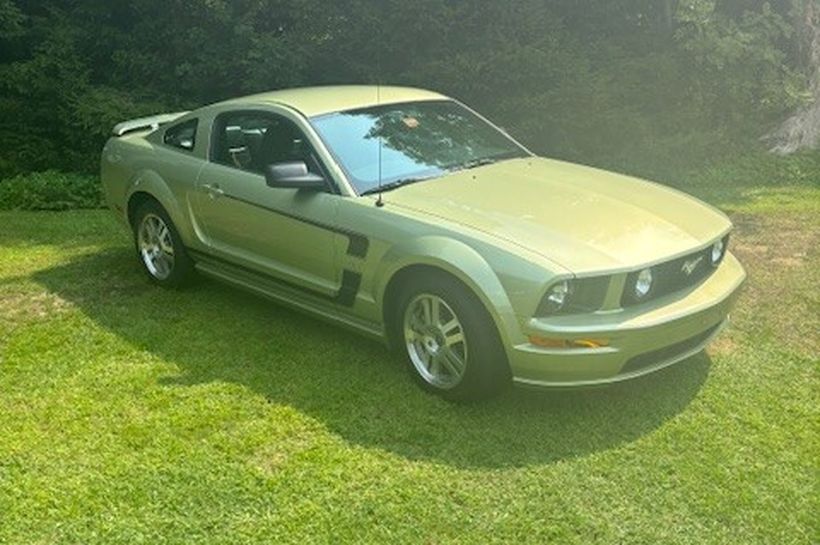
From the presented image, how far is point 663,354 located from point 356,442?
1.54 m

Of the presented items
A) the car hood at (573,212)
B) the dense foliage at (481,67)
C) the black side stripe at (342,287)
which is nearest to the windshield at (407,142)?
the car hood at (573,212)

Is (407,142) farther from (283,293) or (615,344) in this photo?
(615,344)

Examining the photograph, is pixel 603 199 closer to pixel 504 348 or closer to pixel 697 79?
pixel 504 348

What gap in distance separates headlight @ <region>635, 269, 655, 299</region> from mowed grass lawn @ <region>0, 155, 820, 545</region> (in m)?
0.60

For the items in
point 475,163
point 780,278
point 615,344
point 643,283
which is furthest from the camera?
point 780,278

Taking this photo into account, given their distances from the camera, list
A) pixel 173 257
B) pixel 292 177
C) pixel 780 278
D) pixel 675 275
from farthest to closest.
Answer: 1. pixel 780 278
2. pixel 173 257
3. pixel 292 177
4. pixel 675 275

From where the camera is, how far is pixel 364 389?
492 cm

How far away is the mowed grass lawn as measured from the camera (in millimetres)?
3723

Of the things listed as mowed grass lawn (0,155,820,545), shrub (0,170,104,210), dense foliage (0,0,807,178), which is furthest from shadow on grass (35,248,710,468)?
dense foliage (0,0,807,178)

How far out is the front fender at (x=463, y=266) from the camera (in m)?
4.34

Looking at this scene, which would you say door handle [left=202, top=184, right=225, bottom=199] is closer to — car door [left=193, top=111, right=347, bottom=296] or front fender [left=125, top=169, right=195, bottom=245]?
car door [left=193, top=111, right=347, bottom=296]

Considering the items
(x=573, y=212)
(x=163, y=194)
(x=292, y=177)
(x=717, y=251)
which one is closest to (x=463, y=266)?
(x=573, y=212)

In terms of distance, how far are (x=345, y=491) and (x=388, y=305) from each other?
4.02ft

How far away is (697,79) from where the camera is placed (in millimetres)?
11945
